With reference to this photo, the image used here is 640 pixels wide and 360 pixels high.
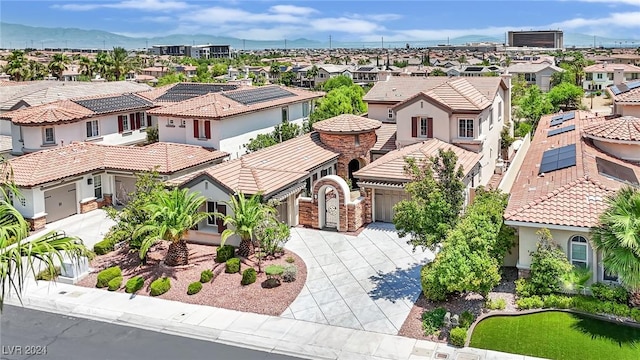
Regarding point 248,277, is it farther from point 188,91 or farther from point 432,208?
point 188,91

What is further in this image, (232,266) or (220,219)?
(220,219)

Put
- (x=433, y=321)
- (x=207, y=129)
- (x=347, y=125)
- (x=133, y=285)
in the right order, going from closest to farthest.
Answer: (x=433, y=321) < (x=133, y=285) < (x=347, y=125) < (x=207, y=129)

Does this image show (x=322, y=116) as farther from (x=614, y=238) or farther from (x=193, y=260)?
(x=614, y=238)

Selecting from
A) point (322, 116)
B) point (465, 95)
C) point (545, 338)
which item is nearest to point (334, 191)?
point (465, 95)

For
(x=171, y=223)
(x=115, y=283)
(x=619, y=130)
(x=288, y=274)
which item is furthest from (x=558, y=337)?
(x=115, y=283)

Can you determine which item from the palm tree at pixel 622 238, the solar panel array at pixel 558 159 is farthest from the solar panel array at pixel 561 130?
the palm tree at pixel 622 238

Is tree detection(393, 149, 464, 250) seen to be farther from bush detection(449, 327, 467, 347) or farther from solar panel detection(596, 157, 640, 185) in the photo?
solar panel detection(596, 157, 640, 185)

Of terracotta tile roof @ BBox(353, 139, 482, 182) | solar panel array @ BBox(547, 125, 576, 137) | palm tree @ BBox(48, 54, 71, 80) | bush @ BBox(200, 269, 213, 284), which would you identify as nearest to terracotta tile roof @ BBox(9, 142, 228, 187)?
bush @ BBox(200, 269, 213, 284)
